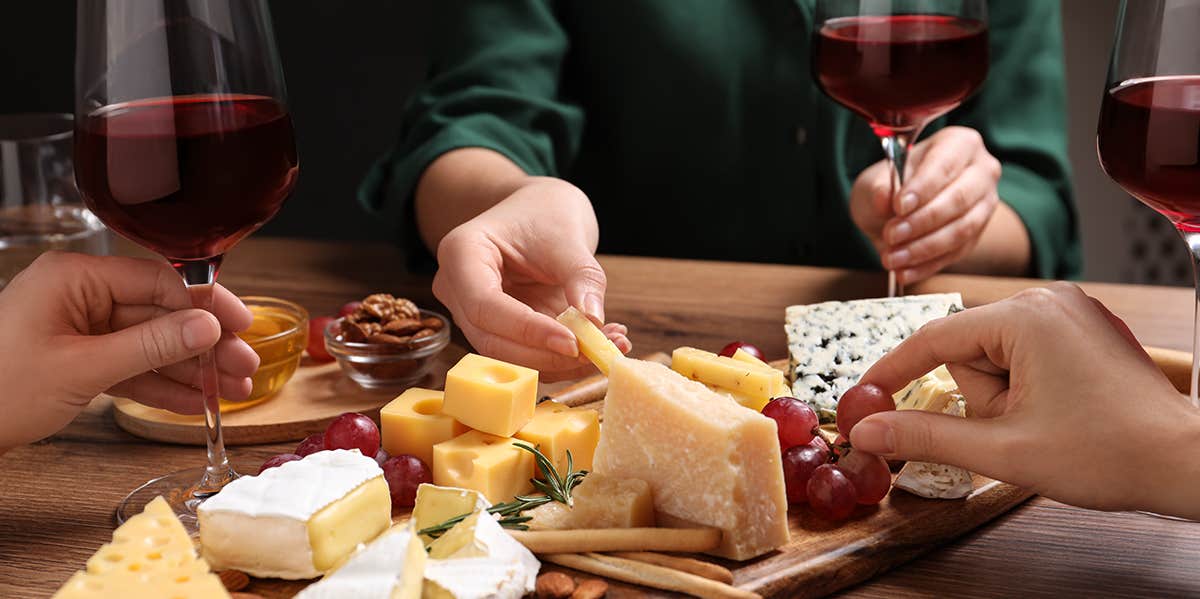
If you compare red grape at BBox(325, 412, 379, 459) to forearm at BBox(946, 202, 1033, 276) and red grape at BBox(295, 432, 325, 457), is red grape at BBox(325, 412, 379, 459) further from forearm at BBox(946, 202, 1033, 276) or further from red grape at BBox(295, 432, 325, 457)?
forearm at BBox(946, 202, 1033, 276)

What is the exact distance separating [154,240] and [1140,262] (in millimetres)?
2923

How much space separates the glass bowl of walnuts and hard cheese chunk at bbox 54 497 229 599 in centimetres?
46

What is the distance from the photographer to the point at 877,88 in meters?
1.29

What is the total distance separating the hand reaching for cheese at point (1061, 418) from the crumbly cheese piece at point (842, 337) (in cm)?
22

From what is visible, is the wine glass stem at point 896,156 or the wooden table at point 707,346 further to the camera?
the wine glass stem at point 896,156

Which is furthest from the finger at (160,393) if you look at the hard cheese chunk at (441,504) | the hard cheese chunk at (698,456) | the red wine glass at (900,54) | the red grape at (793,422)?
the red wine glass at (900,54)

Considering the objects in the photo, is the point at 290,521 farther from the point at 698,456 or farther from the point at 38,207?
the point at 38,207

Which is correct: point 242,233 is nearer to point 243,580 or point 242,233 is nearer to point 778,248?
point 243,580

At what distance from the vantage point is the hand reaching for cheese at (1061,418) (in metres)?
0.85

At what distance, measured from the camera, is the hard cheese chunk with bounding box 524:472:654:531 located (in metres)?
0.91

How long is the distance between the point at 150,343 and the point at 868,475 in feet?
2.02

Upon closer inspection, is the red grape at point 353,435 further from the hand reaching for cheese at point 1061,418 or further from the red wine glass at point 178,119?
the hand reaching for cheese at point 1061,418

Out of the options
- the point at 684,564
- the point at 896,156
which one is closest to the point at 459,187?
the point at 896,156

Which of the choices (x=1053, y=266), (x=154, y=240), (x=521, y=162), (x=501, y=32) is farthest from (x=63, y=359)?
(x=1053, y=266)
